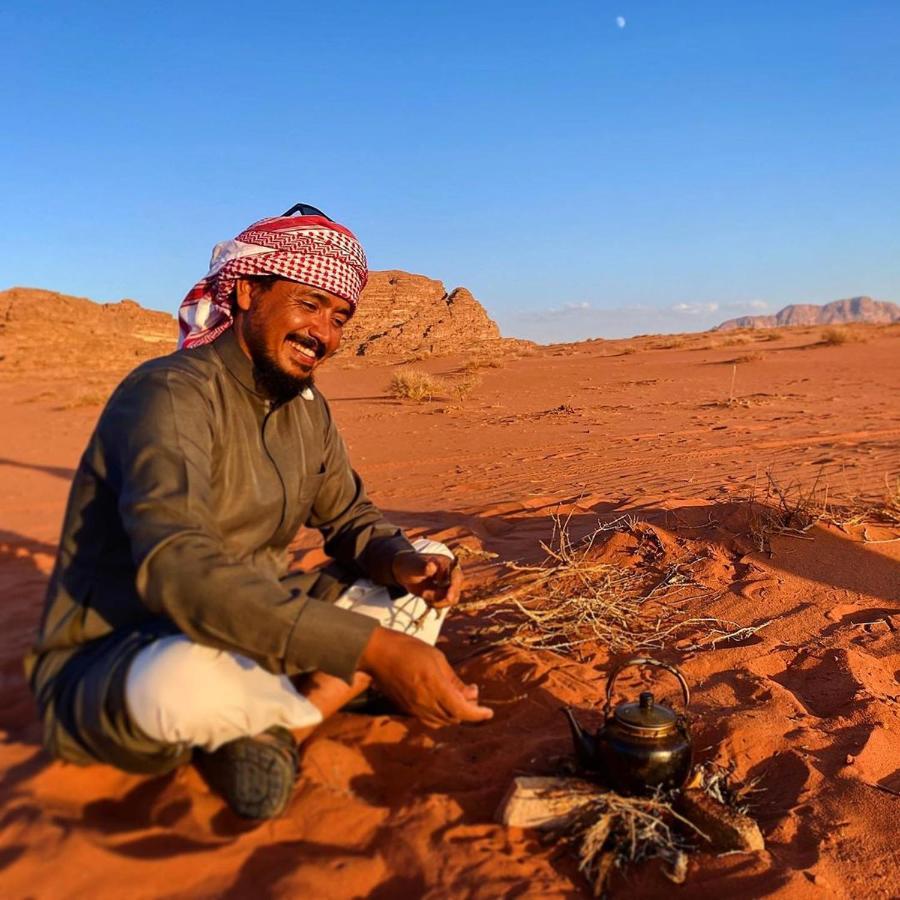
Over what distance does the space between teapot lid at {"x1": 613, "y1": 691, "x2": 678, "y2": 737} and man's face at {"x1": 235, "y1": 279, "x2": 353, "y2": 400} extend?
1315mm

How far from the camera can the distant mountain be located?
137 metres

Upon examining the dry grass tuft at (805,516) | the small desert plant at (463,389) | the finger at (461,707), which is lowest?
the finger at (461,707)

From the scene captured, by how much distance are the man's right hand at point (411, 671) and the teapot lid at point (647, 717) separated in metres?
0.40

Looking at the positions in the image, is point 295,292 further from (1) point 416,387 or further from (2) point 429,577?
(1) point 416,387

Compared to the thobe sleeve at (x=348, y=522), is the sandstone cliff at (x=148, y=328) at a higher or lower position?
higher

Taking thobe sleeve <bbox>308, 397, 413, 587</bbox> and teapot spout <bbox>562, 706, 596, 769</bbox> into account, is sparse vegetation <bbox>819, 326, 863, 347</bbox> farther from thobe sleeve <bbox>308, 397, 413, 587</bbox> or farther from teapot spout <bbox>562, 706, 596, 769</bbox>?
teapot spout <bbox>562, 706, 596, 769</bbox>

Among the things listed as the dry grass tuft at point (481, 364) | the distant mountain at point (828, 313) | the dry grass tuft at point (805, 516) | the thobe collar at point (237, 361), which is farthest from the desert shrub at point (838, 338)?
the distant mountain at point (828, 313)

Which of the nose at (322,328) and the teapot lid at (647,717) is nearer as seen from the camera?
the teapot lid at (647,717)

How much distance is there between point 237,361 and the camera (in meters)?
2.40

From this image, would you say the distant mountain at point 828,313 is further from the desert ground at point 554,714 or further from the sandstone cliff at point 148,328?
the desert ground at point 554,714

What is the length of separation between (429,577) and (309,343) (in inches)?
32.1

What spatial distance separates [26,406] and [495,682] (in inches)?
606

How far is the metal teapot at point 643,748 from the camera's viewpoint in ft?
6.48

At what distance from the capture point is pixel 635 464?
23.8 ft
